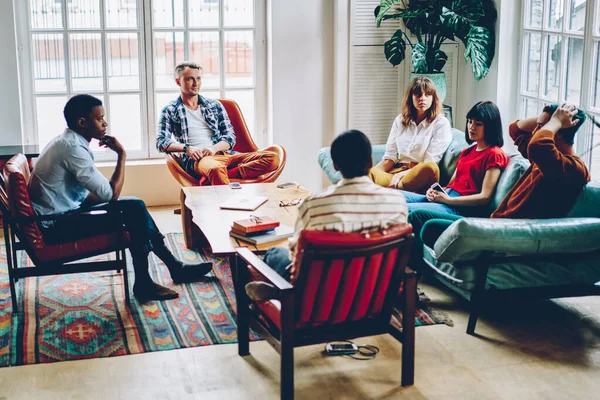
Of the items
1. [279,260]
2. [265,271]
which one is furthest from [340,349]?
[265,271]

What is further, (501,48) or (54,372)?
(501,48)

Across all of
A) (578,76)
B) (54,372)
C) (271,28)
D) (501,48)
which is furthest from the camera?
(271,28)

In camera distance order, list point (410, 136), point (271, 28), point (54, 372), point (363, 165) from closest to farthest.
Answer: point (363, 165) → point (54, 372) → point (410, 136) → point (271, 28)

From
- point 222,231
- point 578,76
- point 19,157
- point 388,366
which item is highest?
point 578,76

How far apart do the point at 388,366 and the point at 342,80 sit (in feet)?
11.5

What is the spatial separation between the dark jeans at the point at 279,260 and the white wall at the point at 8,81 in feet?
11.1

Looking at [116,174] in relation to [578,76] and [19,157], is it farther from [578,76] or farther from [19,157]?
[578,76]

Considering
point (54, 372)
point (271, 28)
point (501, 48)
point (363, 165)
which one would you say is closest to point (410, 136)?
point (501, 48)

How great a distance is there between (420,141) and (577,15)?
4.15 feet

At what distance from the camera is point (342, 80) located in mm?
6621

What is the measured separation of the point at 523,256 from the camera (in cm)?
387

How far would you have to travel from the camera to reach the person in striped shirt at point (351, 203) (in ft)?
10.0

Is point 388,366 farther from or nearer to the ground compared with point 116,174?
nearer to the ground

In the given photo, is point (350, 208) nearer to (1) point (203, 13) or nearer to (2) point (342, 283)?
(2) point (342, 283)
